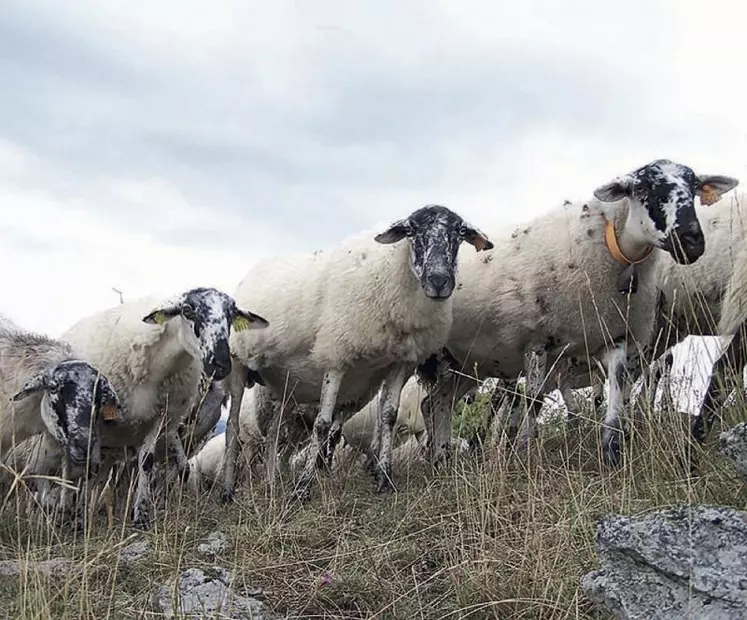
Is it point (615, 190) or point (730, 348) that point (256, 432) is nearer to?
point (615, 190)

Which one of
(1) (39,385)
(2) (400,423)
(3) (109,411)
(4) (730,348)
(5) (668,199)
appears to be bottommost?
(2) (400,423)

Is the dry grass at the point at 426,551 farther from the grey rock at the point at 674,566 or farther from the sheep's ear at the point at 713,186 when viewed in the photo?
the sheep's ear at the point at 713,186

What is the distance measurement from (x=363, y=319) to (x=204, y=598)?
Result: 3727 mm

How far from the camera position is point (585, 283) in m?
7.66

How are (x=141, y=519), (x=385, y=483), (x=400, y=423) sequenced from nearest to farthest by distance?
1. (x=141, y=519)
2. (x=385, y=483)
3. (x=400, y=423)

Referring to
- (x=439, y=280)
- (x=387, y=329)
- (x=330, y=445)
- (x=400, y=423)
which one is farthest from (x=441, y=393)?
(x=400, y=423)

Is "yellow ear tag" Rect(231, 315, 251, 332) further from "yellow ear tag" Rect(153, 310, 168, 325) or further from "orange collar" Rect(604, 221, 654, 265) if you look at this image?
"orange collar" Rect(604, 221, 654, 265)

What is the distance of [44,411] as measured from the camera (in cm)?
744

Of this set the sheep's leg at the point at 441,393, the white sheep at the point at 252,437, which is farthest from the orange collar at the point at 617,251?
the white sheep at the point at 252,437

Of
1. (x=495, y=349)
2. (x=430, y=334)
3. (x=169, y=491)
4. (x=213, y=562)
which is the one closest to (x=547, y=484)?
(x=213, y=562)

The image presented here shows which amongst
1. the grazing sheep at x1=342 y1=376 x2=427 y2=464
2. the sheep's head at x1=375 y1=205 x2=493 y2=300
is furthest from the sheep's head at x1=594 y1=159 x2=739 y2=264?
the grazing sheep at x1=342 y1=376 x2=427 y2=464

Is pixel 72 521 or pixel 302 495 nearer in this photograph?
pixel 302 495

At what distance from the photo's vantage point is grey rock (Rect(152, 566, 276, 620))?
4230 millimetres

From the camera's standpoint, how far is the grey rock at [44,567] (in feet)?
14.7
